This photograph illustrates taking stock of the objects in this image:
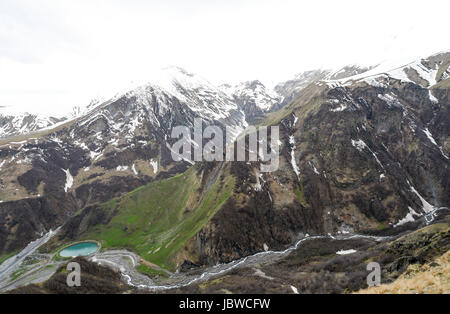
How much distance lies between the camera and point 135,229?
190 m

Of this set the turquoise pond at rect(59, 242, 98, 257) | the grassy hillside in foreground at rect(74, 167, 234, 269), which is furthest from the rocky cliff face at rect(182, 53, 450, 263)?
the turquoise pond at rect(59, 242, 98, 257)

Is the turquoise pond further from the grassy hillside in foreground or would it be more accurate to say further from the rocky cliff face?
the rocky cliff face

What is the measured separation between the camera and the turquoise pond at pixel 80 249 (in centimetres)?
17288

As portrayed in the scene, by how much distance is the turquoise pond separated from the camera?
172875 mm

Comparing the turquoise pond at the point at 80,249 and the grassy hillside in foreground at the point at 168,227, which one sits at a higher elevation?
the grassy hillside in foreground at the point at 168,227

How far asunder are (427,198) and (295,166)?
10173 cm

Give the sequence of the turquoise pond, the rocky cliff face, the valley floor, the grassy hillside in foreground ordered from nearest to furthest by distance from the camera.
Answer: the valley floor < the rocky cliff face < the grassy hillside in foreground < the turquoise pond

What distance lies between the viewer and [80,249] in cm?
18125

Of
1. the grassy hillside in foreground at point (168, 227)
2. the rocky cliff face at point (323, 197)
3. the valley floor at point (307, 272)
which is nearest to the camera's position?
the valley floor at point (307, 272)

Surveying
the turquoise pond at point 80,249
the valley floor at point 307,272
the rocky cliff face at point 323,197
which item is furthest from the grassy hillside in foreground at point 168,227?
the rocky cliff face at point 323,197

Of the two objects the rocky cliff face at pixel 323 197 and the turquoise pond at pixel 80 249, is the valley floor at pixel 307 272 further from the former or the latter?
the turquoise pond at pixel 80 249

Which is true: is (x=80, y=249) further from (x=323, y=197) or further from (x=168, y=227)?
(x=323, y=197)
